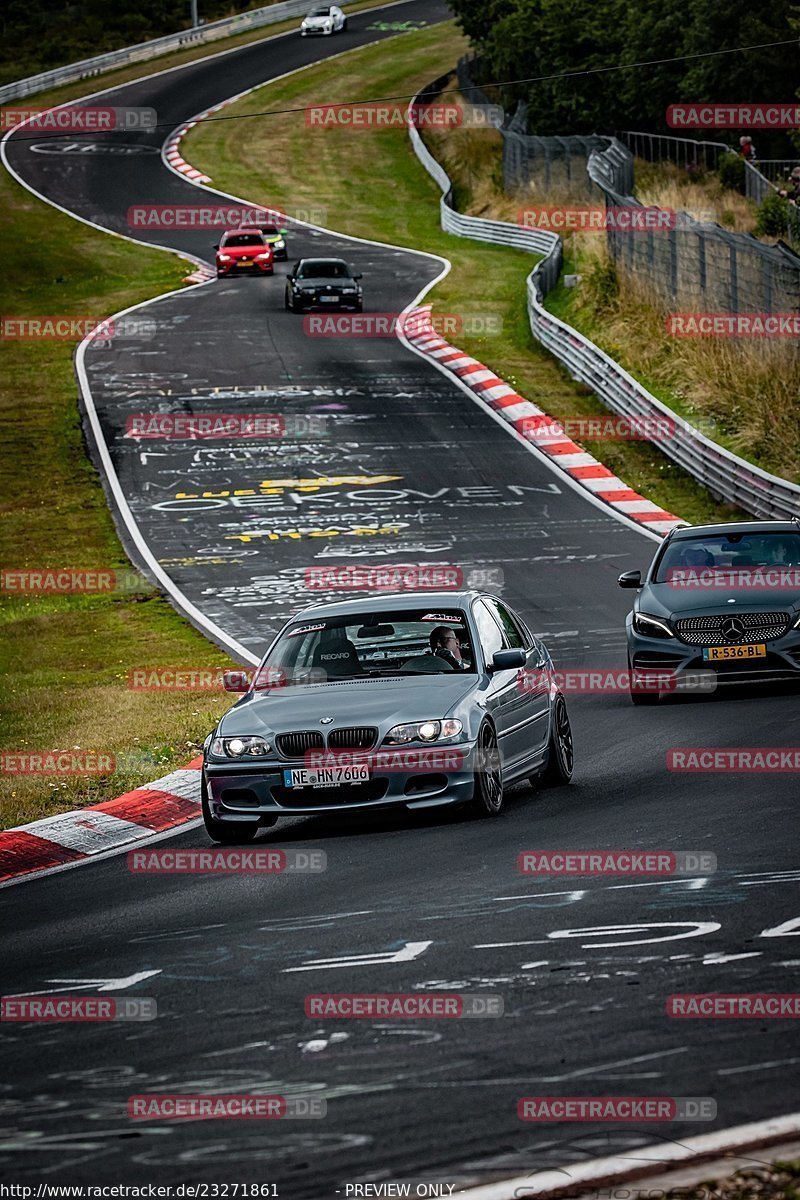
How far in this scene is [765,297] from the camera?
29719 millimetres

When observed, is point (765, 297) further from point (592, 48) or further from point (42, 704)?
point (592, 48)

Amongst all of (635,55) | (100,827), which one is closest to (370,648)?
(100,827)

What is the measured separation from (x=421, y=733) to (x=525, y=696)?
157cm

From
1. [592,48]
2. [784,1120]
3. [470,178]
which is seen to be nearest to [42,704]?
[784,1120]

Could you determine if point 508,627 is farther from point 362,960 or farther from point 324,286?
point 324,286

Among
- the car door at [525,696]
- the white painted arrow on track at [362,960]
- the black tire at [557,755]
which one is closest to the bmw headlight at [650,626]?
the car door at [525,696]

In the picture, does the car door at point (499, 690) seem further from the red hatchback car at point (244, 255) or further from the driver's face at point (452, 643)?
the red hatchback car at point (244, 255)

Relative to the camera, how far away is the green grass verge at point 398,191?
32.6m

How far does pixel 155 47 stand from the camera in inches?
3590

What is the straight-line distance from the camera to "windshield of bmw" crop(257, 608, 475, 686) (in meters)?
12.3

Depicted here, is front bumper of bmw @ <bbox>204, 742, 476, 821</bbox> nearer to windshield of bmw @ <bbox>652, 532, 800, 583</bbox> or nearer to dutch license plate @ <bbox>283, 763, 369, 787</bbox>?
dutch license plate @ <bbox>283, 763, 369, 787</bbox>

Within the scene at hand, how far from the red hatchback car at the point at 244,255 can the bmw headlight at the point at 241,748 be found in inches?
1716

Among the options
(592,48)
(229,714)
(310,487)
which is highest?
(592,48)

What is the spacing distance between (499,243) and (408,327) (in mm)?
12617
